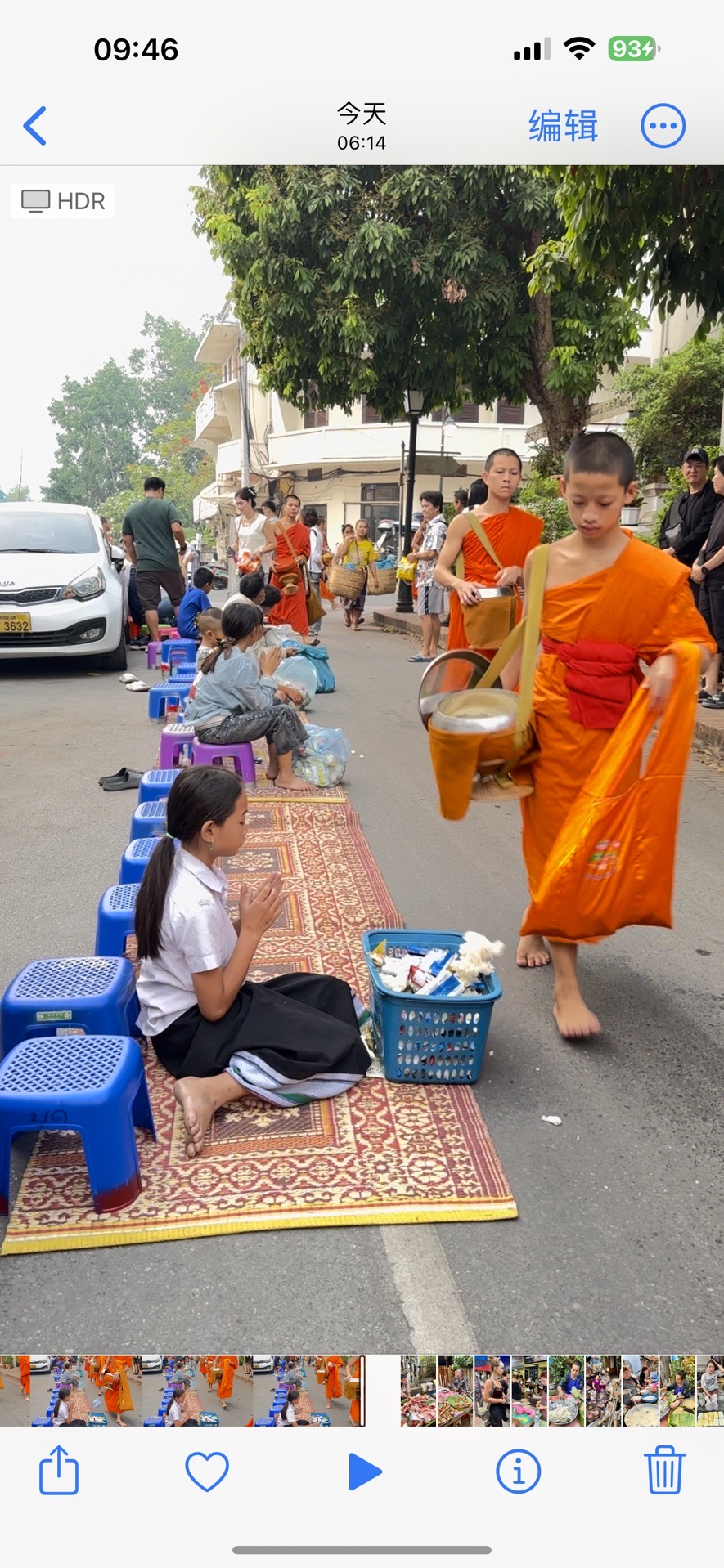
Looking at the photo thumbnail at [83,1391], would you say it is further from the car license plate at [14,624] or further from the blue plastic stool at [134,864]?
the car license plate at [14,624]

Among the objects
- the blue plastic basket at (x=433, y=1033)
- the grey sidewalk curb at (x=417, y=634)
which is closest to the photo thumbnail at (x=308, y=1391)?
the blue plastic basket at (x=433, y=1033)

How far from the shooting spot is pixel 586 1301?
7.41 feet

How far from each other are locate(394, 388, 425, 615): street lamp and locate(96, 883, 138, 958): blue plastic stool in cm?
1250

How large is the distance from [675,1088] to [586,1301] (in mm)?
1034

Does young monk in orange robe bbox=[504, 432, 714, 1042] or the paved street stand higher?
young monk in orange robe bbox=[504, 432, 714, 1042]

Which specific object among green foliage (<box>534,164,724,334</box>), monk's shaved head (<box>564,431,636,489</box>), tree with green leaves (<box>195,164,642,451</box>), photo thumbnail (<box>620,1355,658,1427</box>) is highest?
tree with green leaves (<box>195,164,642,451</box>)

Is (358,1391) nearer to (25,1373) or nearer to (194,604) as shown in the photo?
(25,1373)

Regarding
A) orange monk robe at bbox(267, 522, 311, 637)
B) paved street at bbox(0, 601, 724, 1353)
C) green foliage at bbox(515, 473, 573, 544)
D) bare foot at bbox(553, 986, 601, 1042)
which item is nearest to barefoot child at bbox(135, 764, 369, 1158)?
paved street at bbox(0, 601, 724, 1353)

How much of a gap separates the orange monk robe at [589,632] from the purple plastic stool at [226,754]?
2.88 meters

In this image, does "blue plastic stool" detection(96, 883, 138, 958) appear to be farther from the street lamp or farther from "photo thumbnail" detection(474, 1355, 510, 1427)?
the street lamp

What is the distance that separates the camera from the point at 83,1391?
60.6 inches

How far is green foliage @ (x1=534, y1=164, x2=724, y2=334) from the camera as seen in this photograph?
5129 millimetres

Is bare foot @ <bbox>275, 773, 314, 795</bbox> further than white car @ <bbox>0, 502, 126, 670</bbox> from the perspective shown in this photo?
No
